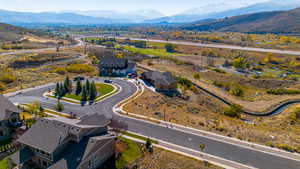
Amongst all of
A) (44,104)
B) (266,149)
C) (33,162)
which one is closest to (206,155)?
(266,149)

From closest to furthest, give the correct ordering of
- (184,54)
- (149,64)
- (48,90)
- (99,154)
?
(99,154) < (48,90) < (149,64) < (184,54)

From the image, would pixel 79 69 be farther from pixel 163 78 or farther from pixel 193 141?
pixel 193 141

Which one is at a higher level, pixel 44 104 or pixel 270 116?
pixel 44 104

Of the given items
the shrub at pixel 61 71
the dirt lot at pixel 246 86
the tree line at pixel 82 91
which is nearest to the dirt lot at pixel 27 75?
the shrub at pixel 61 71

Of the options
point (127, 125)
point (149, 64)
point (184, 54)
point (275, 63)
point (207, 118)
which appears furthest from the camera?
point (184, 54)

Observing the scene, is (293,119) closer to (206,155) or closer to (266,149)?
(266,149)

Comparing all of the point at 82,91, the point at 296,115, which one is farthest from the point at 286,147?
the point at 82,91

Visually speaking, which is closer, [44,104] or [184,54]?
[44,104]
